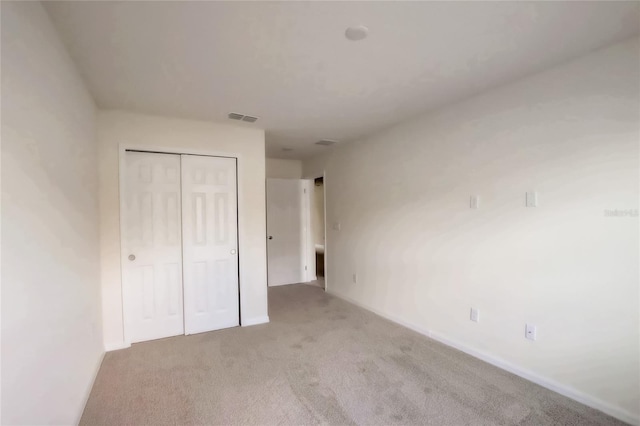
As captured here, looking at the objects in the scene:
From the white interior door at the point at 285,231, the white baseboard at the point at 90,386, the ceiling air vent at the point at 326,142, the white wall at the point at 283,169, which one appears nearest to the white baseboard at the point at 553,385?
the ceiling air vent at the point at 326,142

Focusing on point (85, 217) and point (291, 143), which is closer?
point (85, 217)

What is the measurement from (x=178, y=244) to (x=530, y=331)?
3369mm

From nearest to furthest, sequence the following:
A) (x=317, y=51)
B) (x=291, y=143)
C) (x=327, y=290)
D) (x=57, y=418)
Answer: (x=57, y=418) < (x=317, y=51) < (x=291, y=143) < (x=327, y=290)

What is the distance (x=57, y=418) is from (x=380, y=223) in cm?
326

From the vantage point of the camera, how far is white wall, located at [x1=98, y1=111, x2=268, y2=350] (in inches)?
114

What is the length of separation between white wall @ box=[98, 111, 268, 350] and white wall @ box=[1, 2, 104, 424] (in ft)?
2.25

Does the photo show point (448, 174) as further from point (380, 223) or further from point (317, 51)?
point (317, 51)

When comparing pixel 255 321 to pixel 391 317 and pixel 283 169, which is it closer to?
pixel 391 317

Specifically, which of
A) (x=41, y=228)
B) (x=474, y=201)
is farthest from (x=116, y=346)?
(x=474, y=201)

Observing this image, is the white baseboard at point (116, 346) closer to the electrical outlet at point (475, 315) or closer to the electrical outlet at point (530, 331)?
the electrical outlet at point (475, 315)

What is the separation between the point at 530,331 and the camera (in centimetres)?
233

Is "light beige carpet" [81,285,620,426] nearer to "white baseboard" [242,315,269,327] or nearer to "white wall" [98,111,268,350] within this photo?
"white baseboard" [242,315,269,327]

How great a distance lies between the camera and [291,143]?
4355 mm

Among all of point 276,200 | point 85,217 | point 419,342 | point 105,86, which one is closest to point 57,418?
point 85,217
